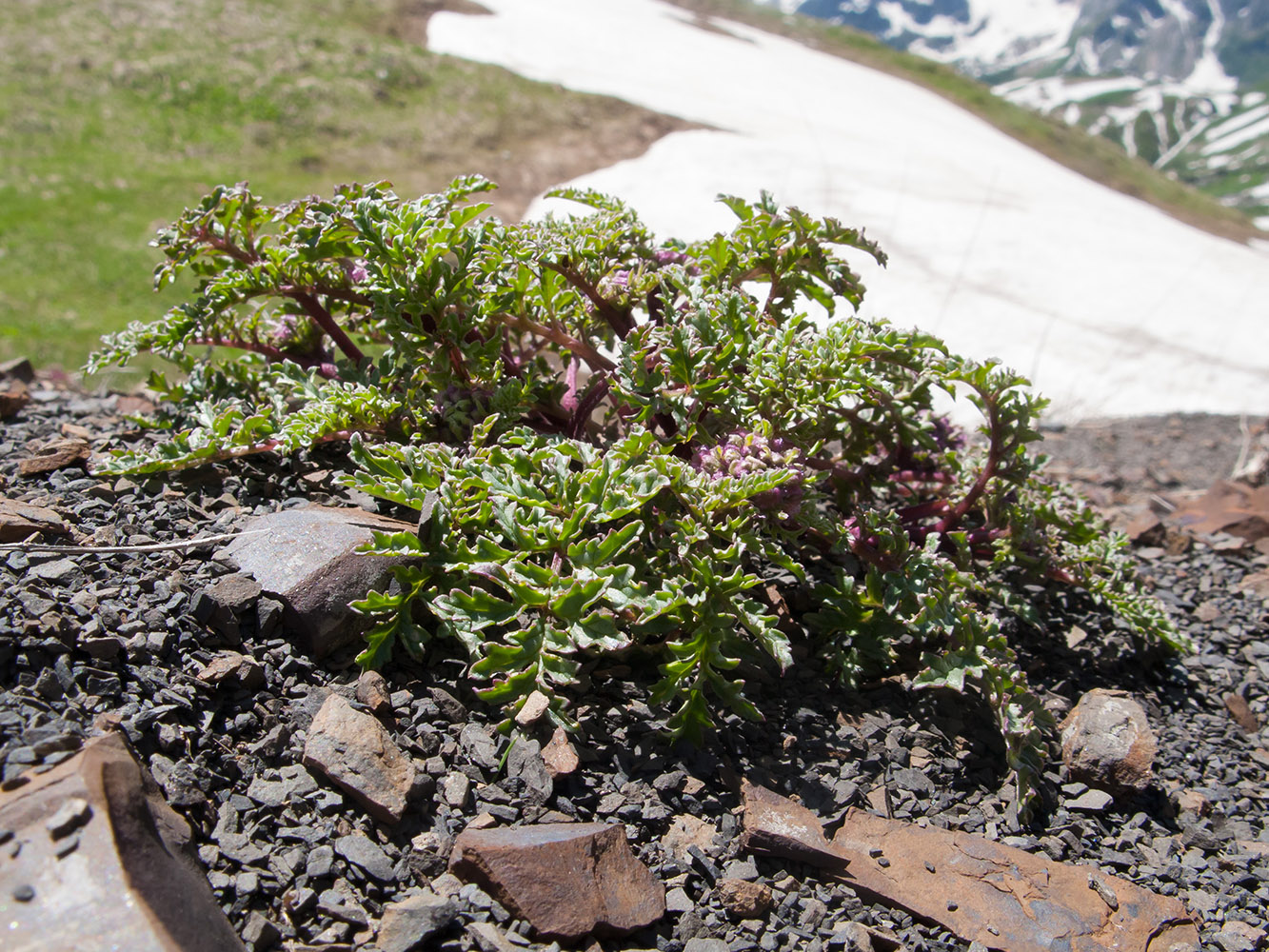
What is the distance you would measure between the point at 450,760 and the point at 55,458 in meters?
1.75

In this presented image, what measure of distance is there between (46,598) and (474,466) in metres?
1.03

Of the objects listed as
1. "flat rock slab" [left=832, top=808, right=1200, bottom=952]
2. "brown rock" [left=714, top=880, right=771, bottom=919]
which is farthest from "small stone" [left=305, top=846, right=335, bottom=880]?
"flat rock slab" [left=832, top=808, right=1200, bottom=952]

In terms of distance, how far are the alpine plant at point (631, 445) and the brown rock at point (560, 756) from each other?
6.8 inches

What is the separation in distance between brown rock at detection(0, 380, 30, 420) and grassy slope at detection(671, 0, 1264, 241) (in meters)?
15.0

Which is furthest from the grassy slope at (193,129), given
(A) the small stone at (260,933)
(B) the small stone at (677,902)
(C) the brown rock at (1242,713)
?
(C) the brown rock at (1242,713)

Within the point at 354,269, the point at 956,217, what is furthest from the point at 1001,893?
the point at 956,217

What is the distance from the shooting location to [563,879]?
5.66ft

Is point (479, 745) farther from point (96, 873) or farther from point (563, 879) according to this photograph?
point (96, 873)

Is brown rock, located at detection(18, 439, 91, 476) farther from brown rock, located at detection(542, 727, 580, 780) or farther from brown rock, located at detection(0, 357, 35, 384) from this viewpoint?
brown rock, located at detection(542, 727, 580, 780)

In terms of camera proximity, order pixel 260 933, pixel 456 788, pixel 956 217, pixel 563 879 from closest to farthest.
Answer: pixel 260 933 < pixel 563 879 < pixel 456 788 < pixel 956 217

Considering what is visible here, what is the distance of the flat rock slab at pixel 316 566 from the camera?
2.21m

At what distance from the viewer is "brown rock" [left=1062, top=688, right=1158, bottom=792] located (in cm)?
236

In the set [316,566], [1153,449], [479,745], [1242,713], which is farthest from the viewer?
[1153,449]

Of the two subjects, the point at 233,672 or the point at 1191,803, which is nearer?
the point at 233,672
